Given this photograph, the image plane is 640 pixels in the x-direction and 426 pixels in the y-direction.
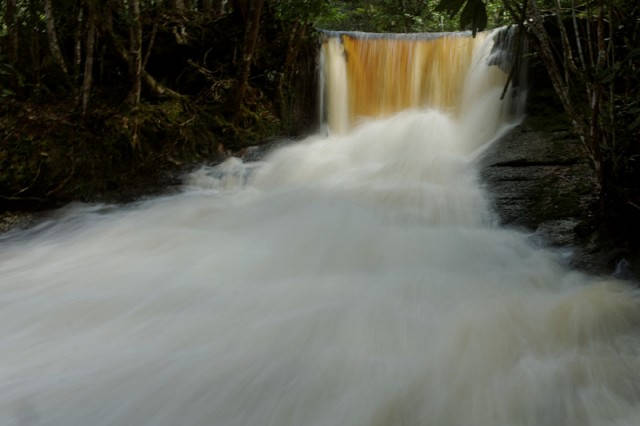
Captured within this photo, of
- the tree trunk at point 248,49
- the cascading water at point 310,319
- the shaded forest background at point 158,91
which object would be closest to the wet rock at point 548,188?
the cascading water at point 310,319

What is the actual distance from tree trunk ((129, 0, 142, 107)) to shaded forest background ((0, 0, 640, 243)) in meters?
0.01

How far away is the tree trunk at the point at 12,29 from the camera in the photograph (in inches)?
188

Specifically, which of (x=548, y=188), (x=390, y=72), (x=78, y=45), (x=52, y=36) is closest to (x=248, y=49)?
(x=78, y=45)

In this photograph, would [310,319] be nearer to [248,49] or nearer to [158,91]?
[248,49]

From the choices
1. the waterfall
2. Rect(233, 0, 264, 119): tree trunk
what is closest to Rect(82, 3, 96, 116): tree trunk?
Rect(233, 0, 264, 119): tree trunk

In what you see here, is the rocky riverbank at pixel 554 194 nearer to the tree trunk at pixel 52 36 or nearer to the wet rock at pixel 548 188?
the wet rock at pixel 548 188

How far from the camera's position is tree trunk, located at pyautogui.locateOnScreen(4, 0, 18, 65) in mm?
4770

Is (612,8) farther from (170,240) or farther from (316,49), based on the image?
(316,49)

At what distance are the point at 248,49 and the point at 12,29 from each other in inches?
97.5

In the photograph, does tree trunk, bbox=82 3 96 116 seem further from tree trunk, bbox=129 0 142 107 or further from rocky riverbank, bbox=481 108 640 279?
rocky riverbank, bbox=481 108 640 279

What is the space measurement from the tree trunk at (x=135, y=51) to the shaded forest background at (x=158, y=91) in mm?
14

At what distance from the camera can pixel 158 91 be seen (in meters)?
5.45

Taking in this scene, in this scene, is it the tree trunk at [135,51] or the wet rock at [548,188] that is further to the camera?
the tree trunk at [135,51]

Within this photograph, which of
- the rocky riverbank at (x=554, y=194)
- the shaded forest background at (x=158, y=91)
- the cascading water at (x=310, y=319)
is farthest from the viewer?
the shaded forest background at (x=158, y=91)
